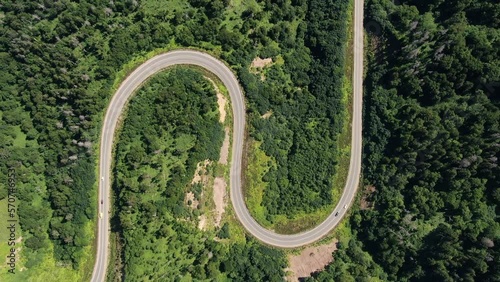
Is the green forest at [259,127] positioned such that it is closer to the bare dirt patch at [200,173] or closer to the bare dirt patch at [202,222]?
the bare dirt patch at [202,222]

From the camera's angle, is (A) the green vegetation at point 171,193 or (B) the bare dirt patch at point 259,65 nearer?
(A) the green vegetation at point 171,193

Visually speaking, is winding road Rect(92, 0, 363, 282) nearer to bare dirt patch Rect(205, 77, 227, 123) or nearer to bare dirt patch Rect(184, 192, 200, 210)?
bare dirt patch Rect(205, 77, 227, 123)

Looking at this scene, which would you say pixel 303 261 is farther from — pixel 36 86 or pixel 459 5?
pixel 36 86

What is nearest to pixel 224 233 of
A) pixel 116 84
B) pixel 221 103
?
pixel 221 103

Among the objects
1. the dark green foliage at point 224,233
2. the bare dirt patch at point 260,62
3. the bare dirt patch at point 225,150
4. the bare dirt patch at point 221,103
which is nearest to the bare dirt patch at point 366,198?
the dark green foliage at point 224,233

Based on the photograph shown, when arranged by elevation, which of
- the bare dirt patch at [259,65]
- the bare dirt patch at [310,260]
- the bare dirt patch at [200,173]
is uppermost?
the bare dirt patch at [259,65]

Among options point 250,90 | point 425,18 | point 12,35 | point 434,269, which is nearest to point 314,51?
point 250,90
